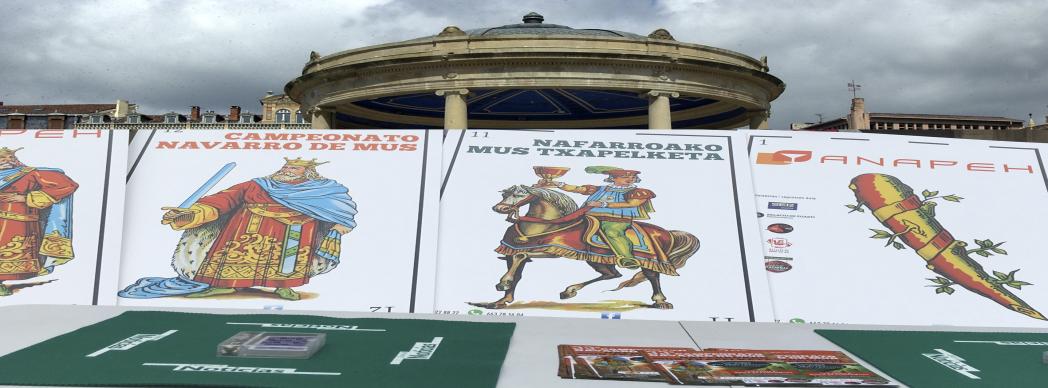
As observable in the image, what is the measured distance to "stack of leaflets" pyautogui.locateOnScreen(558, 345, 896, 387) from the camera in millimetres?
5316

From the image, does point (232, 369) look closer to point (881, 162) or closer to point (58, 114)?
point (881, 162)

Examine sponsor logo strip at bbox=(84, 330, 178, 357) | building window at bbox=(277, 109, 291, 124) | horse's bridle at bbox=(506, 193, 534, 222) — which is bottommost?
sponsor logo strip at bbox=(84, 330, 178, 357)

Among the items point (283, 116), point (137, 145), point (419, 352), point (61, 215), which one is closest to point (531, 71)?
point (137, 145)

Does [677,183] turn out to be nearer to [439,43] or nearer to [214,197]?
[214,197]

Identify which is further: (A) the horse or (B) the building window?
(B) the building window

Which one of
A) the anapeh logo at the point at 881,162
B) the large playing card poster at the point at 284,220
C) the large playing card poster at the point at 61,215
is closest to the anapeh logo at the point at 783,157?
the anapeh logo at the point at 881,162

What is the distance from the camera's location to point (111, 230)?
923cm

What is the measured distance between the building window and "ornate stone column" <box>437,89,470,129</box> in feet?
207

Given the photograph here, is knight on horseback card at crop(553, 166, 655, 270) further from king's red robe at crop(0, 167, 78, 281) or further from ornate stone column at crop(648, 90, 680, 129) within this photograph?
ornate stone column at crop(648, 90, 680, 129)

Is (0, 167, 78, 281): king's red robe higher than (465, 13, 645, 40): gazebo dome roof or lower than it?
lower

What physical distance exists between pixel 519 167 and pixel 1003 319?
626 centimetres

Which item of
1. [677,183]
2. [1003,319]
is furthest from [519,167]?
[1003,319]

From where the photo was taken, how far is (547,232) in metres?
9.16

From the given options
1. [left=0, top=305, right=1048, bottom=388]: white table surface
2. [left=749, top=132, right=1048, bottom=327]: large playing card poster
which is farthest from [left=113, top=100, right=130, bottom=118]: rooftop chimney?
[left=749, top=132, right=1048, bottom=327]: large playing card poster
